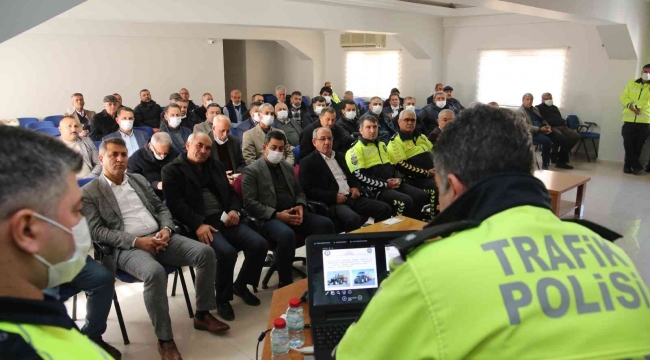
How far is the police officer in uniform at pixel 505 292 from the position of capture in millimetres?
824

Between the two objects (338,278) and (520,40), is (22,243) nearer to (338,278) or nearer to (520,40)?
(338,278)

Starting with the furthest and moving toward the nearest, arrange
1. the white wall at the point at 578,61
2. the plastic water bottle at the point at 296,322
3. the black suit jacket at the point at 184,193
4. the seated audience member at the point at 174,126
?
the white wall at the point at 578,61
the seated audience member at the point at 174,126
the black suit jacket at the point at 184,193
the plastic water bottle at the point at 296,322

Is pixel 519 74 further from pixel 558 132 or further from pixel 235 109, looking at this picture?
pixel 235 109

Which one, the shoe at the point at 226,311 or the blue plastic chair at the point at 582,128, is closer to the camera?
the shoe at the point at 226,311

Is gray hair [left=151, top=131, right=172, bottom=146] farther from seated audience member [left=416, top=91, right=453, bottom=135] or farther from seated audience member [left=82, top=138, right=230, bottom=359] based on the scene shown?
seated audience member [left=416, top=91, right=453, bottom=135]

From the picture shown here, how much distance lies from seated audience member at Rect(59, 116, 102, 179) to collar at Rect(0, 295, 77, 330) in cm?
407

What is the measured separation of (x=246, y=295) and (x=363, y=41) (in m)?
9.22

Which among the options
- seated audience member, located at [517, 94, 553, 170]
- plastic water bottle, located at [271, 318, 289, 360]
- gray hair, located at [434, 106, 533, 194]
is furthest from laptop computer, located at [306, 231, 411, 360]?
seated audience member, located at [517, 94, 553, 170]

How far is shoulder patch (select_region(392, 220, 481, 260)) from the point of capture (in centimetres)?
91

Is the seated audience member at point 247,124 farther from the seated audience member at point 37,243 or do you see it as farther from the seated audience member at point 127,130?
the seated audience member at point 37,243

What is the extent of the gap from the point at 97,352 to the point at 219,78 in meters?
10.7

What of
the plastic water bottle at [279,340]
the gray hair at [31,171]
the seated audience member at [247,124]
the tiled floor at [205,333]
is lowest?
the tiled floor at [205,333]

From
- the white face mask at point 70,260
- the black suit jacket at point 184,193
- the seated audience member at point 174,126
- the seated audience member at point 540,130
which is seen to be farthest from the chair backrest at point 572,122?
the white face mask at point 70,260

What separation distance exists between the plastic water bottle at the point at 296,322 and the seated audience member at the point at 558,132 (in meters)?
7.49
